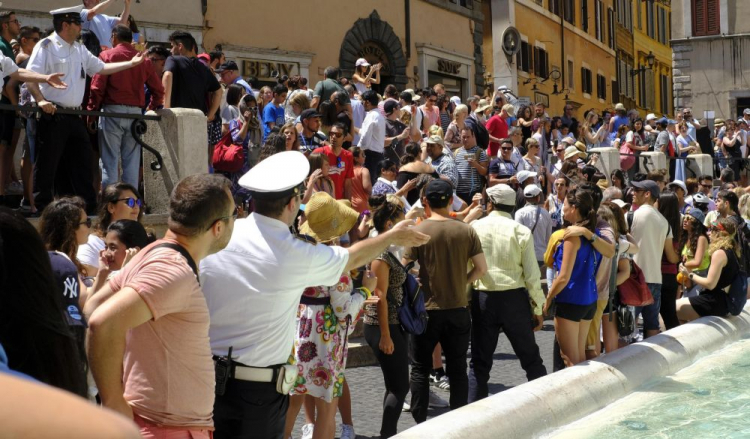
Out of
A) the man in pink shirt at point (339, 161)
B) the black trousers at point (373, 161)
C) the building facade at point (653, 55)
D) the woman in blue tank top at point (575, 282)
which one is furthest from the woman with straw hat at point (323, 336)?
the building facade at point (653, 55)

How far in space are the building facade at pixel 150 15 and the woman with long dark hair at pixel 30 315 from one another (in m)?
15.6

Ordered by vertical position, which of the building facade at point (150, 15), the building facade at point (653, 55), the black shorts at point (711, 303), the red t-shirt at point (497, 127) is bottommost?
the black shorts at point (711, 303)

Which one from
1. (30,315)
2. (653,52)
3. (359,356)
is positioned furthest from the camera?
(653,52)

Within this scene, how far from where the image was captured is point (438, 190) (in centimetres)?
704

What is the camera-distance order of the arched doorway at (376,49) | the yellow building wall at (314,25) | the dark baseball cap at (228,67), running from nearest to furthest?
the dark baseball cap at (228,67) < the yellow building wall at (314,25) < the arched doorway at (376,49)

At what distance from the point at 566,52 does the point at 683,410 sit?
35.6 m

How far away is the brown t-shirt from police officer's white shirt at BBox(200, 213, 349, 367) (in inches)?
104

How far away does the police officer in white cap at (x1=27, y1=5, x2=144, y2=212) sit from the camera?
8250 mm

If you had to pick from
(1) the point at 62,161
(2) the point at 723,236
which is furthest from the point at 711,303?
(1) the point at 62,161

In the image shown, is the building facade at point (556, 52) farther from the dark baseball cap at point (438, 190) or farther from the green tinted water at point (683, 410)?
the dark baseball cap at point (438, 190)

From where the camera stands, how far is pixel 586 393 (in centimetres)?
735

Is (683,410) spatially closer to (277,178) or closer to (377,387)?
(377,387)

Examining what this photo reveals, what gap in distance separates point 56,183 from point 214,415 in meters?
4.79

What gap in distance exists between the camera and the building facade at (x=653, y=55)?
178 ft
